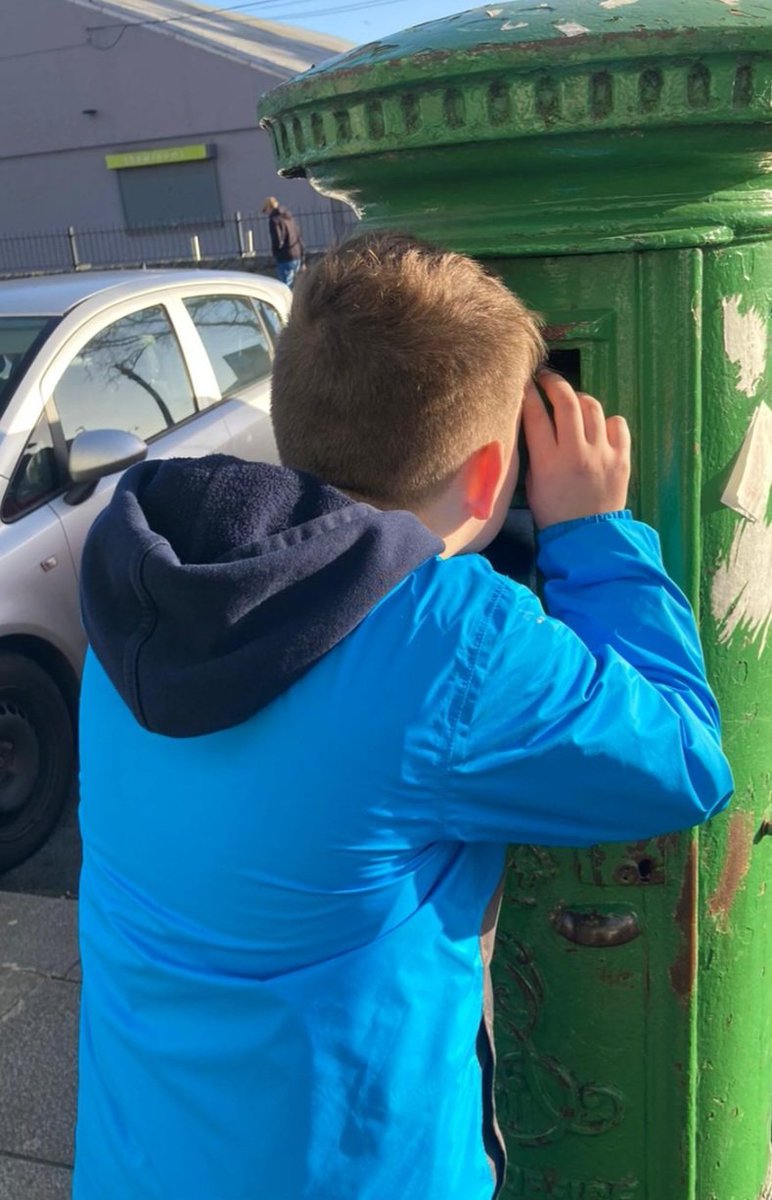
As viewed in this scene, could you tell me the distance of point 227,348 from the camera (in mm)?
5191

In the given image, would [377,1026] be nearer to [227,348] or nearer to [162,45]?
[227,348]

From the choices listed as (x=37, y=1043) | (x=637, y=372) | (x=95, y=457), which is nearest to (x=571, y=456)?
(x=637, y=372)

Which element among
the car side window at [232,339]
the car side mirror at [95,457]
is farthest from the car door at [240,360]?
the car side mirror at [95,457]

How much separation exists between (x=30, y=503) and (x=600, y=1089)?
287cm

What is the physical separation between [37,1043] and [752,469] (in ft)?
6.99

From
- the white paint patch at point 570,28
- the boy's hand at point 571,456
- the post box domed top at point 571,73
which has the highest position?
the white paint patch at point 570,28

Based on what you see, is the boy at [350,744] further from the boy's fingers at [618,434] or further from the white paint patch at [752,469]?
the white paint patch at [752,469]

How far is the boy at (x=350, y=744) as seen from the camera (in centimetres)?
106

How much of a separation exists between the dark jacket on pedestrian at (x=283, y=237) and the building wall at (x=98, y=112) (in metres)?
11.8

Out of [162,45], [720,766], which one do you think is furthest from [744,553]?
[162,45]

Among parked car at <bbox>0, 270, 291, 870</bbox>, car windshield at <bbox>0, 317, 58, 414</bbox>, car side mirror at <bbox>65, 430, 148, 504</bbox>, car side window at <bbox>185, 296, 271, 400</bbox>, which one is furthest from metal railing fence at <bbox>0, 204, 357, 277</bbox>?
car side mirror at <bbox>65, 430, 148, 504</bbox>

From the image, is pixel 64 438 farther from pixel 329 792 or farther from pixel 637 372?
pixel 329 792

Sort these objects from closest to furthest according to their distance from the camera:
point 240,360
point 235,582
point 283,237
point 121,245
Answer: point 235,582, point 240,360, point 283,237, point 121,245

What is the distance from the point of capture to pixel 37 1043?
2.73 metres
